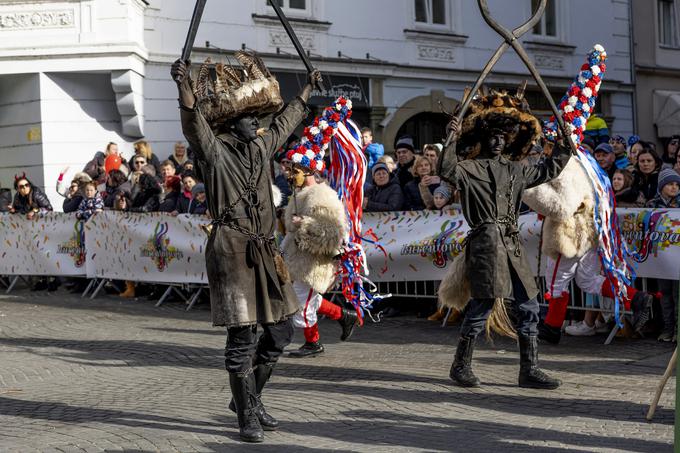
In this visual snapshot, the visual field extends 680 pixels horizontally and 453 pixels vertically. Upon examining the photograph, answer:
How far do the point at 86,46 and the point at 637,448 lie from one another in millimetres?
15812

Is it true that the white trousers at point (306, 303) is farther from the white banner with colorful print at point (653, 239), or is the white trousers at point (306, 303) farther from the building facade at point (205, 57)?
the building facade at point (205, 57)

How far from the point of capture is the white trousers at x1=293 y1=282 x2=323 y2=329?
383 inches

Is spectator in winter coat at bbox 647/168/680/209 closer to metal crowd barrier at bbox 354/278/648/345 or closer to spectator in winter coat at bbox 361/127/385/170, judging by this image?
metal crowd barrier at bbox 354/278/648/345

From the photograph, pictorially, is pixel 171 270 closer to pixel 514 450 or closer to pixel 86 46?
pixel 86 46

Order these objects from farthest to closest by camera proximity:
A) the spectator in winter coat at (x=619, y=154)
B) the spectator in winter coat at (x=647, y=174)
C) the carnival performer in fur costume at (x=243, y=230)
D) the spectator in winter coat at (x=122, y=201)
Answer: the spectator in winter coat at (x=122, y=201)
the spectator in winter coat at (x=619, y=154)
the spectator in winter coat at (x=647, y=174)
the carnival performer in fur costume at (x=243, y=230)

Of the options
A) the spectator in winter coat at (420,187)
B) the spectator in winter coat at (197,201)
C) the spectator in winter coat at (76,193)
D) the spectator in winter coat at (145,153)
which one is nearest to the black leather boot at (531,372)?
the spectator in winter coat at (420,187)

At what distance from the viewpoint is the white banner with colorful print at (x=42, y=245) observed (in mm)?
16484

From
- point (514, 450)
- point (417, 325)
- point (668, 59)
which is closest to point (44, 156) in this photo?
point (417, 325)

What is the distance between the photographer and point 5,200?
62.2ft

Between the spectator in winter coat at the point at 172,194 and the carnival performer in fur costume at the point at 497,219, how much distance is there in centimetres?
753

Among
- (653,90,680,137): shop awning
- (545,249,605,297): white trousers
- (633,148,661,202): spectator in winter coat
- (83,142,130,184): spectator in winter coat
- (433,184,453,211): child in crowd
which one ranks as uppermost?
(653,90,680,137): shop awning

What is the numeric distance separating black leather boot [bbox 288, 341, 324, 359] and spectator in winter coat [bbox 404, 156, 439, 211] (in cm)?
297

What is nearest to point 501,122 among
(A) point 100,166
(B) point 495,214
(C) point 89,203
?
(B) point 495,214

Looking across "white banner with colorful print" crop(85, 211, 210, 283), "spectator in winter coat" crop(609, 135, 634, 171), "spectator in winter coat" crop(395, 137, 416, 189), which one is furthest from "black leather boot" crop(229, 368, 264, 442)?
"spectator in winter coat" crop(609, 135, 634, 171)
